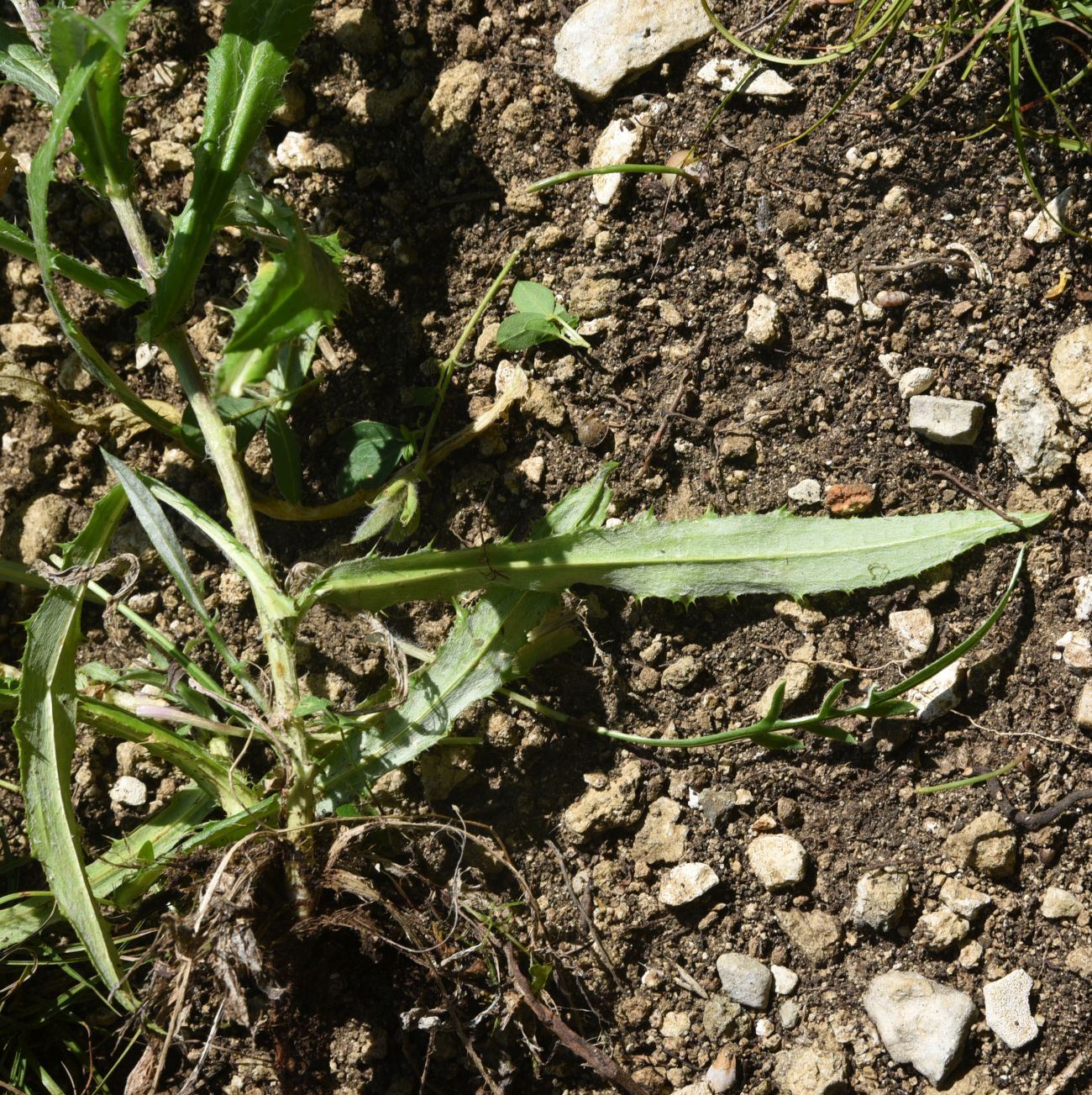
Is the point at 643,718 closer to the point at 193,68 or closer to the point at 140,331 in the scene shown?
the point at 140,331

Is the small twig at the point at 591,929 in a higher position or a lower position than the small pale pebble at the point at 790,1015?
higher

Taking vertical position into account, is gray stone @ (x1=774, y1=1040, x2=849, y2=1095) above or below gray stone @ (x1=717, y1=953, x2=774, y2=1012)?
below

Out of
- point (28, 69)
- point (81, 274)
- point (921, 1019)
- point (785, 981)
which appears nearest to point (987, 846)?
point (921, 1019)

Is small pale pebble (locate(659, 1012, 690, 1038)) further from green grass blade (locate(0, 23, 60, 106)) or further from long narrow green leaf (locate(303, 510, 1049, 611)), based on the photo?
green grass blade (locate(0, 23, 60, 106))

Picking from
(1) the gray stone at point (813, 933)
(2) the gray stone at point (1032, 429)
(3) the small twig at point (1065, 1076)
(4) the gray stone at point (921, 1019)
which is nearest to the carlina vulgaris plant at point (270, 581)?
(2) the gray stone at point (1032, 429)

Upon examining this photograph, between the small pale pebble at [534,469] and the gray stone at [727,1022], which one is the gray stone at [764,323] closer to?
the small pale pebble at [534,469]

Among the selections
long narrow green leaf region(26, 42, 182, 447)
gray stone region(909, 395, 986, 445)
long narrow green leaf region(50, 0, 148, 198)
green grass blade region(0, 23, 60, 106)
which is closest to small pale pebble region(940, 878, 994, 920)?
gray stone region(909, 395, 986, 445)

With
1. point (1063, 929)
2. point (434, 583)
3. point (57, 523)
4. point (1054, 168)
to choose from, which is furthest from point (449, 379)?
point (1063, 929)
